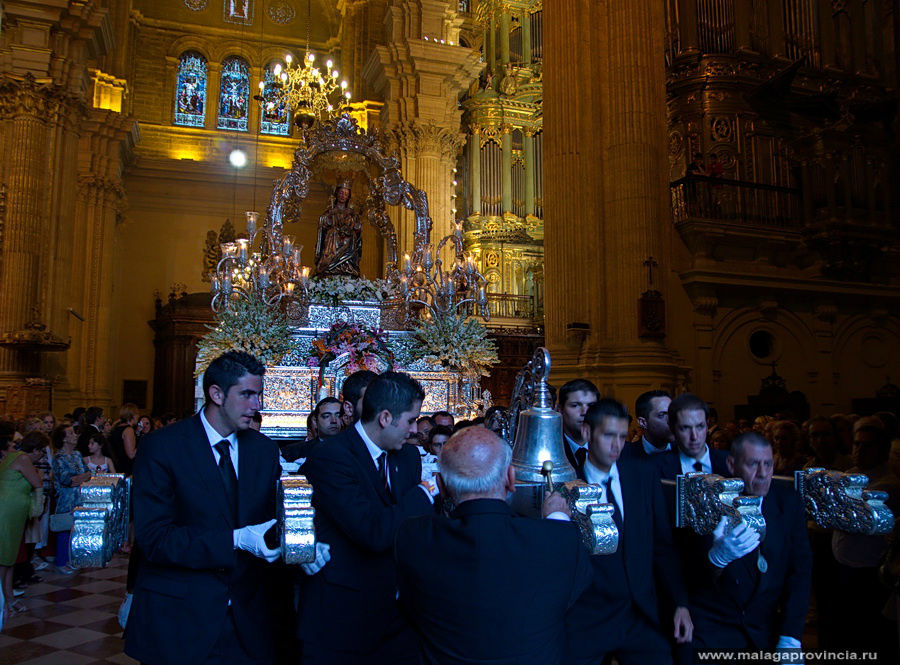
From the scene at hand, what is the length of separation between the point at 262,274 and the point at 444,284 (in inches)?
110

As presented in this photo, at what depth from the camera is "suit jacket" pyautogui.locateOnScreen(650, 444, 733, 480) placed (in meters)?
3.69

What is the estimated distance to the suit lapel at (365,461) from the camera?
3260mm

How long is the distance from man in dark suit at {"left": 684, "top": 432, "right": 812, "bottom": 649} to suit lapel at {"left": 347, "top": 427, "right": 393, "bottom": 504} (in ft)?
4.74

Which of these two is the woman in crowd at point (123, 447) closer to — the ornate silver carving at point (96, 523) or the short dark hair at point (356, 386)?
the short dark hair at point (356, 386)

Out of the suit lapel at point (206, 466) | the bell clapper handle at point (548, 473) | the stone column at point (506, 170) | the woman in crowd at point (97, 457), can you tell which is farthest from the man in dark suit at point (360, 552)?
the stone column at point (506, 170)

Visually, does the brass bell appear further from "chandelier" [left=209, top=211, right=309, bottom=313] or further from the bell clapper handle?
"chandelier" [left=209, top=211, right=309, bottom=313]

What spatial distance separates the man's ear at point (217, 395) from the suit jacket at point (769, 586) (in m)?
2.18

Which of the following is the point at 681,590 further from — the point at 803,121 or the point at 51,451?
the point at 803,121

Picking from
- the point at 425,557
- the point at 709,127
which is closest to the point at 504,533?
the point at 425,557

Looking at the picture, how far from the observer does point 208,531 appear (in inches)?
112

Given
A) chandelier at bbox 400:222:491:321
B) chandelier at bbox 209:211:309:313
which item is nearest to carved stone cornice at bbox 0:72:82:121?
chandelier at bbox 209:211:309:313

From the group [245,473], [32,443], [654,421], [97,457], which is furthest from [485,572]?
[97,457]

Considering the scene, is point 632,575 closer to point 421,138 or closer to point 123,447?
point 123,447

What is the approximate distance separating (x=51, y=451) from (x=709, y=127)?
43.0 feet
